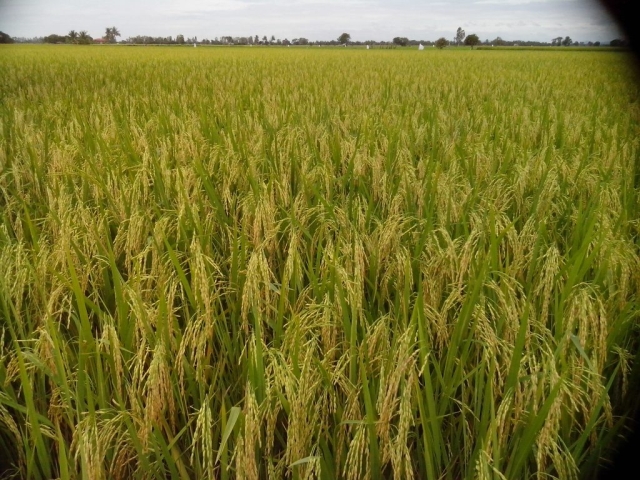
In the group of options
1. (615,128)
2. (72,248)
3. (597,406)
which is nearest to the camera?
(597,406)

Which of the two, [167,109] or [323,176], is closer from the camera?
[323,176]

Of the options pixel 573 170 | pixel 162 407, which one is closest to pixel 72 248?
pixel 162 407

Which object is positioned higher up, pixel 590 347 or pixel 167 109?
pixel 167 109

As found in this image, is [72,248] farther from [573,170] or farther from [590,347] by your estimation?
[573,170]

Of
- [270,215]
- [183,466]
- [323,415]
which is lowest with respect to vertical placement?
[183,466]

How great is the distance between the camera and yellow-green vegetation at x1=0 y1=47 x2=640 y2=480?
3.30 ft

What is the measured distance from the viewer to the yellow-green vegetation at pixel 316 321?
1.01 m

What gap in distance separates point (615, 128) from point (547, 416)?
3237mm

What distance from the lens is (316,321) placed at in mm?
1224

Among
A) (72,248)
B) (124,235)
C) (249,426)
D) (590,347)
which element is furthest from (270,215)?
(590,347)

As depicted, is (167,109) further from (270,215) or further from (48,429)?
Result: (48,429)

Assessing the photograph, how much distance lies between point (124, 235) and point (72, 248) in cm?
17

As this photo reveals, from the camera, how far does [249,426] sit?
89 cm

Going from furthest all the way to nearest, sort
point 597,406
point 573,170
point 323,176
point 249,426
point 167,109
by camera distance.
A: point 167,109
point 573,170
point 323,176
point 597,406
point 249,426
